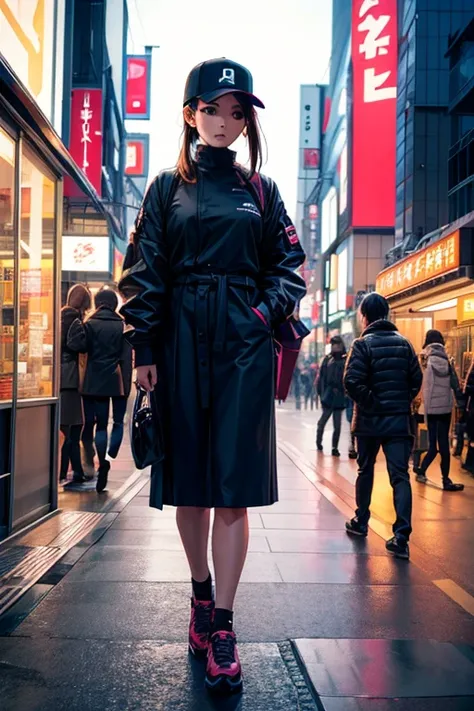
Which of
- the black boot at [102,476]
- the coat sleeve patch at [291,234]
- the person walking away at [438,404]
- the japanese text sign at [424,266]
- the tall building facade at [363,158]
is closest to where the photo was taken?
the coat sleeve patch at [291,234]

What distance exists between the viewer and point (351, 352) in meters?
5.73

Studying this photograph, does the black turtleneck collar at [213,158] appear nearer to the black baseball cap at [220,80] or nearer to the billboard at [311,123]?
the black baseball cap at [220,80]

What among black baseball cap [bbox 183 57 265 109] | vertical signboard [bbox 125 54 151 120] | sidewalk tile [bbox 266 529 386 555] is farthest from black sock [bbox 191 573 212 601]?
vertical signboard [bbox 125 54 151 120]

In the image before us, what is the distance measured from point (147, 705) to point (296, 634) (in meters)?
0.95

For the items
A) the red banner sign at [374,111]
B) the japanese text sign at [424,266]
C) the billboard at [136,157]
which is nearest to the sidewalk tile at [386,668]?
the japanese text sign at [424,266]

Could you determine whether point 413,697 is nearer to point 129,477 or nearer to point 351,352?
point 351,352

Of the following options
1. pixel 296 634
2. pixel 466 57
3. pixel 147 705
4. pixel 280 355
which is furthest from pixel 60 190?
pixel 466 57

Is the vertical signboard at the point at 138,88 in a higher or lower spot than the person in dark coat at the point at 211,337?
higher

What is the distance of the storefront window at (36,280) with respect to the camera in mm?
5641

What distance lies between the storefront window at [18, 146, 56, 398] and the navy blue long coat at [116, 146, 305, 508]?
2.90 metres

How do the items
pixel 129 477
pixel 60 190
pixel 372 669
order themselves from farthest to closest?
1. pixel 129 477
2. pixel 60 190
3. pixel 372 669

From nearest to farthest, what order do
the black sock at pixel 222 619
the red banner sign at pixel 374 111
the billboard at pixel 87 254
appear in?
the black sock at pixel 222 619 < the billboard at pixel 87 254 < the red banner sign at pixel 374 111

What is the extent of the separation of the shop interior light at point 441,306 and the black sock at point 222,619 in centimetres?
1097

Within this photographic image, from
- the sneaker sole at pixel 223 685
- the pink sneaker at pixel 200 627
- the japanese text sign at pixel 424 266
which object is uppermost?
the japanese text sign at pixel 424 266
